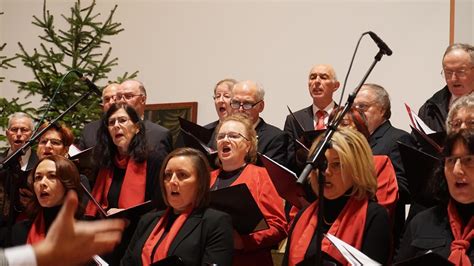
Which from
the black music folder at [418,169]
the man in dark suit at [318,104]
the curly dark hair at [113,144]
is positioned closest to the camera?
the black music folder at [418,169]

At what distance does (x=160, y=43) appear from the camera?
8.53 meters

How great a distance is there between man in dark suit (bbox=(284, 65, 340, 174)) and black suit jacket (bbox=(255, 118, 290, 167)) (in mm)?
216

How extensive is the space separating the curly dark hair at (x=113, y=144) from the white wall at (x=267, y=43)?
2.53 meters

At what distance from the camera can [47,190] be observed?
4949 mm

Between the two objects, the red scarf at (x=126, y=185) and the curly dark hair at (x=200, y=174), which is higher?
the curly dark hair at (x=200, y=174)

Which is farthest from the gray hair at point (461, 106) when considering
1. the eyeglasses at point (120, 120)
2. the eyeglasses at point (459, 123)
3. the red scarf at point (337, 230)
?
the eyeglasses at point (120, 120)

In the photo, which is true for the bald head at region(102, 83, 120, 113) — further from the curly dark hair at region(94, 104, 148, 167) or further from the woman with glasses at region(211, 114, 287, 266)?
the woman with glasses at region(211, 114, 287, 266)

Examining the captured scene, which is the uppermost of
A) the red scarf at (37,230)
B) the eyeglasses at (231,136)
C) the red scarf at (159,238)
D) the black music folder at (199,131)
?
the eyeglasses at (231,136)

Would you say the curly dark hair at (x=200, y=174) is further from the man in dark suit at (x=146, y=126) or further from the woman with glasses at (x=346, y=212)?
the man in dark suit at (x=146, y=126)

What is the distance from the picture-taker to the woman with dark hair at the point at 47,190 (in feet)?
16.2

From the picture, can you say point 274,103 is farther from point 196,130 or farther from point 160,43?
point 196,130

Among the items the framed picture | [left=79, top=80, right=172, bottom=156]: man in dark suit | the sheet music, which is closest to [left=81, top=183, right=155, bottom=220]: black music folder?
[left=79, top=80, right=172, bottom=156]: man in dark suit

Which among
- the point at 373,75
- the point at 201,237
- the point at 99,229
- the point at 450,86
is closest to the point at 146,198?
the point at 201,237

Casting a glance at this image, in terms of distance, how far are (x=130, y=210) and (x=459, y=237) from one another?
1787 millimetres
